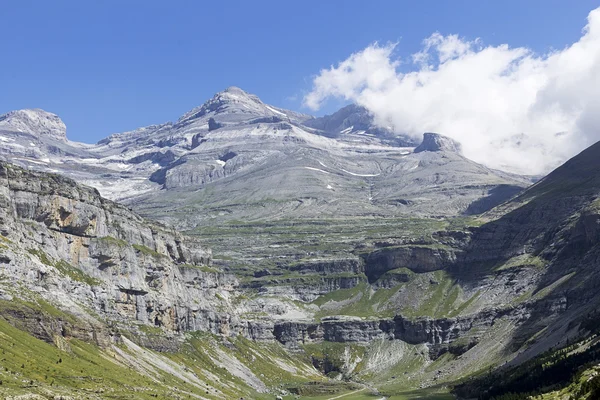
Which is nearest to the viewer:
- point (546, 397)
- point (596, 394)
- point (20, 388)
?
point (596, 394)

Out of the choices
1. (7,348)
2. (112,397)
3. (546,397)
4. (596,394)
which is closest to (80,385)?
(112,397)

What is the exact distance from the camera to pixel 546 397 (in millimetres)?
151625

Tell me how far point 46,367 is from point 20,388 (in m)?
33.2

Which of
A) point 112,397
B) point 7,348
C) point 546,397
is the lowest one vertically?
point 546,397

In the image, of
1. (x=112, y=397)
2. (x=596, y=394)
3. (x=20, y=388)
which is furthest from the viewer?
(x=112, y=397)

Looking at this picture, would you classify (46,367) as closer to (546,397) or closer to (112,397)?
(112,397)

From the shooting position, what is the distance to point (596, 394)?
8575 cm

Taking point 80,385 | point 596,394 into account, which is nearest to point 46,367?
point 80,385

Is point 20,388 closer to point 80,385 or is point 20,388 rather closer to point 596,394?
point 80,385

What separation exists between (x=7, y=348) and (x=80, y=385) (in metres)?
22.0

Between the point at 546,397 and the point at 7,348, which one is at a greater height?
the point at 7,348

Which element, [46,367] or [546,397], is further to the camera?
[46,367]

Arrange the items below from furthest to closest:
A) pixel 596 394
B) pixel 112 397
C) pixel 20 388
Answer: pixel 112 397 < pixel 20 388 < pixel 596 394

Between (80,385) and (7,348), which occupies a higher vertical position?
(7,348)
